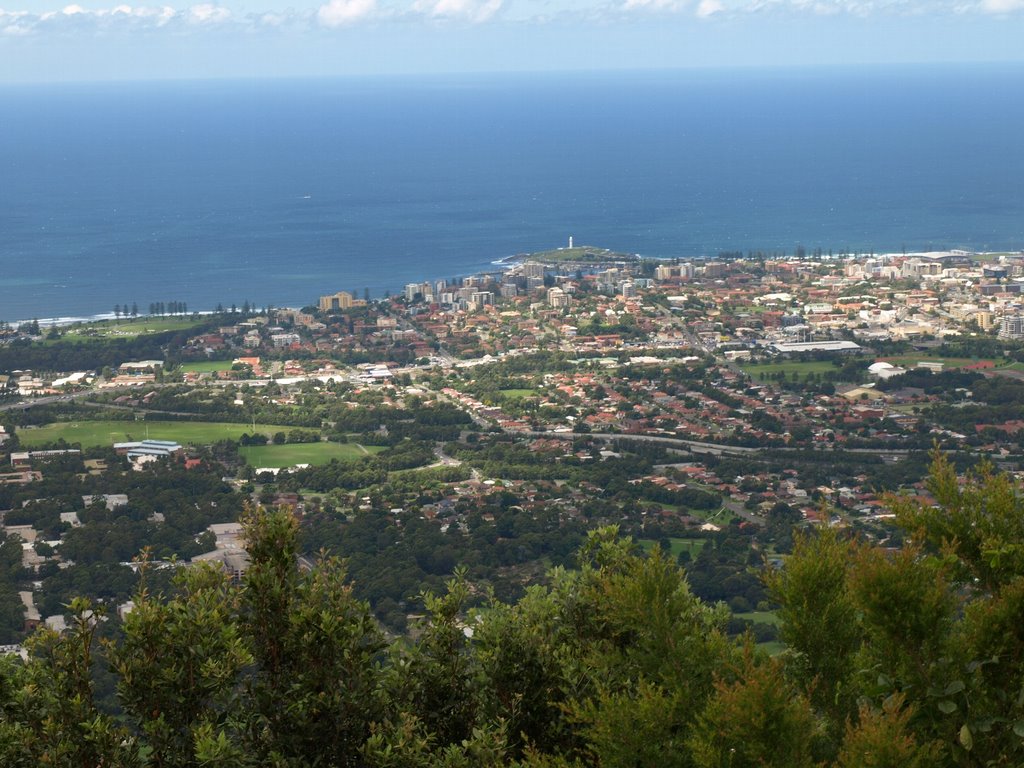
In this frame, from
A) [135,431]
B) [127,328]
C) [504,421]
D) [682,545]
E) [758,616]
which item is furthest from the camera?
[127,328]

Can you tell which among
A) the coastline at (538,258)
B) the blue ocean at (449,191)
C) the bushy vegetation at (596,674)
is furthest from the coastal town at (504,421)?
the bushy vegetation at (596,674)

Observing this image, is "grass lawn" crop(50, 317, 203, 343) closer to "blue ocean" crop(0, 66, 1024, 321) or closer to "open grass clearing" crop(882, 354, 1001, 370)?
"blue ocean" crop(0, 66, 1024, 321)

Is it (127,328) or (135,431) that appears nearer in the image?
(135,431)

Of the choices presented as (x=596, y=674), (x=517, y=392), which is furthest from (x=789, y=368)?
(x=596, y=674)

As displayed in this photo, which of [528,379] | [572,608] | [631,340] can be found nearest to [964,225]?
[631,340]

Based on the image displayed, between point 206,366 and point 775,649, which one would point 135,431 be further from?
point 775,649

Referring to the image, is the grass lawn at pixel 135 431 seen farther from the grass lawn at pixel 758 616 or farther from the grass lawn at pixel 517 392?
the grass lawn at pixel 758 616

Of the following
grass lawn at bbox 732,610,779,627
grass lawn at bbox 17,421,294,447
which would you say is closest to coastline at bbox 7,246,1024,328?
grass lawn at bbox 17,421,294,447
